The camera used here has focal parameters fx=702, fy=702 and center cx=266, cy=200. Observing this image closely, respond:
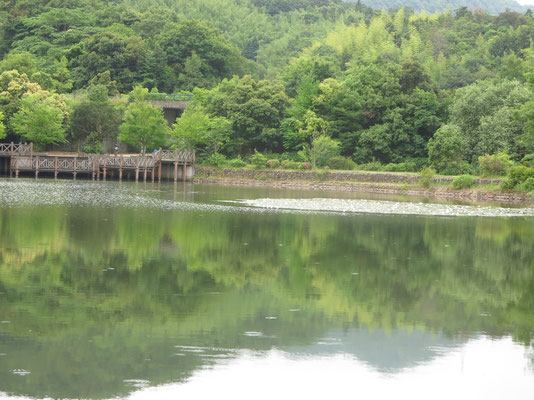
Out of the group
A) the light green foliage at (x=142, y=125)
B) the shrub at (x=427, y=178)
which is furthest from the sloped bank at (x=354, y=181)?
the light green foliage at (x=142, y=125)

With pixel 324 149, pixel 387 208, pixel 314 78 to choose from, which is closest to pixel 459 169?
pixel 324 149

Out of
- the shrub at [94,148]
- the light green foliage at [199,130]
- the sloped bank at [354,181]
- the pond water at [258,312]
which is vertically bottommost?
the pond water at [258,312]

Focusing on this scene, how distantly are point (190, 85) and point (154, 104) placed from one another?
14.6m

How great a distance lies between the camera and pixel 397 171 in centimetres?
5931

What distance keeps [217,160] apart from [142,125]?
7349mm

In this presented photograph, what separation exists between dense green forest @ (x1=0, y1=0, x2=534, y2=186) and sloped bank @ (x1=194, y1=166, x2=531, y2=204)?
1.69m

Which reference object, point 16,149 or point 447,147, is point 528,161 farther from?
point 16,149

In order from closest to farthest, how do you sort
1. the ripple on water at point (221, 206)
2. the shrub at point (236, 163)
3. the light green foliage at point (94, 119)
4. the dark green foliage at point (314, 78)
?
the ripple on water at point (221, 206) < the dark green foliage at point (314, 78) < the shrub at point (236, 163) < the light green foliage at point (94, 119)

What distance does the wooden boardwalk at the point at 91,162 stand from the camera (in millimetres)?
57094

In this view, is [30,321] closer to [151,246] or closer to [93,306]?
[93,306]

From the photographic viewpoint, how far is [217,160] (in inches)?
2480

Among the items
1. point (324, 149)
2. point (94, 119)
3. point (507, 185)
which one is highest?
point (94, 119)

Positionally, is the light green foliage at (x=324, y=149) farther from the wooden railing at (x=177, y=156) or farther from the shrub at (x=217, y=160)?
the wooden railing at (x=177, y=156)

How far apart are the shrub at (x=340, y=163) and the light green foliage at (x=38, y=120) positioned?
2378cm
